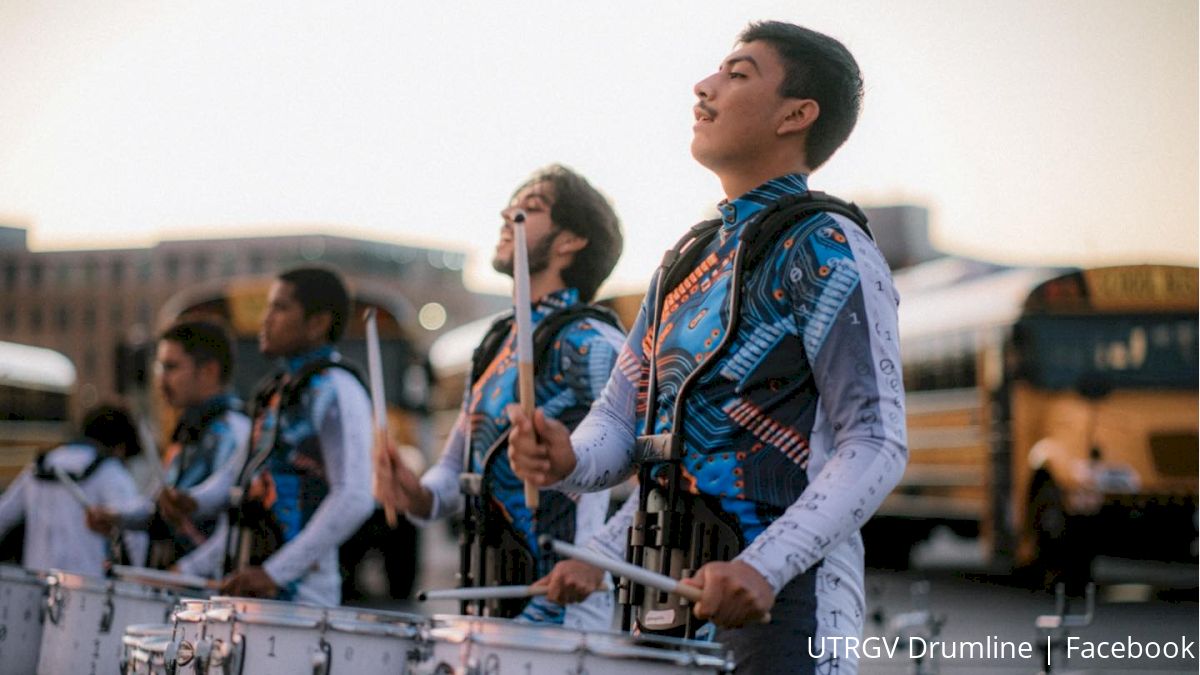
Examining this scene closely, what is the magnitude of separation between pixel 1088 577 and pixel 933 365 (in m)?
4.98

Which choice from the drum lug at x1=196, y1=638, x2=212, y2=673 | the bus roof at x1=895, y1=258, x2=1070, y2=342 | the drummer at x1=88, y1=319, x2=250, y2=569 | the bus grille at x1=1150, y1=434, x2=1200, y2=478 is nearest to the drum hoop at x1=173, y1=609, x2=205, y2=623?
the drum lug at x1=196, y1=638, x2=212, y2=673

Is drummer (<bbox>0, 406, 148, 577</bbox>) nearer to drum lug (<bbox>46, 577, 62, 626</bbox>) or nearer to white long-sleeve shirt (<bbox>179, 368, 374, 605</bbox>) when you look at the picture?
drum lug (<bbox>46, 577, 62, 626</bbox>)

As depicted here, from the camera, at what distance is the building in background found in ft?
408

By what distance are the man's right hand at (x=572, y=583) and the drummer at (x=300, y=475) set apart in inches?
84.0

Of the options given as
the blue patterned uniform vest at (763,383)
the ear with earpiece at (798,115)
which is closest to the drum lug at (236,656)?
the blue patterned uniform vest at (763,383)

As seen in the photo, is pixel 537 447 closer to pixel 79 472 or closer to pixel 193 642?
pixel 193 642

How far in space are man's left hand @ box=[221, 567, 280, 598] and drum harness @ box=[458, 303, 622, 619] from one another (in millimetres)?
1000

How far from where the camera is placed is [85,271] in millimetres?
129500

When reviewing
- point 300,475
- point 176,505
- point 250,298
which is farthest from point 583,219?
point 250,298

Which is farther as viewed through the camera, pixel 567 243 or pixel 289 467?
pixel 289 467

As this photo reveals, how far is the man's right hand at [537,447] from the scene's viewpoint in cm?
335

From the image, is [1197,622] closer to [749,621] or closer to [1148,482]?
[1148,482]

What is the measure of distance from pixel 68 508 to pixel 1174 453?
11.0 m

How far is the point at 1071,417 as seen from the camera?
1766 cm
